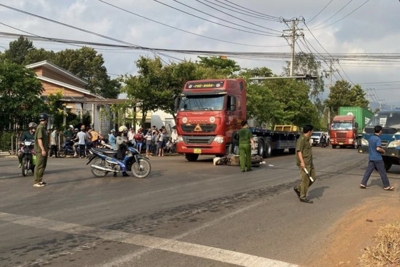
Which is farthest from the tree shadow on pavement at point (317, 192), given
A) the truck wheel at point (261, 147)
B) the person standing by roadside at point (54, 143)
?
the person standing by roadside at point (54, 143)

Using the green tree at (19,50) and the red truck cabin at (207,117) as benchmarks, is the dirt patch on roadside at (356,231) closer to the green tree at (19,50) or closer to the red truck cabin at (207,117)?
the red truck cabin at (207,117)

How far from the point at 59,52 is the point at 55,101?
4172 centimetres

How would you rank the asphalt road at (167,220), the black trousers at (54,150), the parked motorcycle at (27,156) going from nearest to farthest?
the asphalt road at (167,220), the parked motorcycle at (27,156), the black trousers at (54,150)

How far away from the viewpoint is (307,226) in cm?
667

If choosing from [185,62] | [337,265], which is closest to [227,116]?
[185,62]

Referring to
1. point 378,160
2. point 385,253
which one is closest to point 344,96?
point 378,160

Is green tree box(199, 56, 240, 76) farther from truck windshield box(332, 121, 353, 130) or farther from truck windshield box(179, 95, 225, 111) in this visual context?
truck windshield box(179, 95, 225, 111)

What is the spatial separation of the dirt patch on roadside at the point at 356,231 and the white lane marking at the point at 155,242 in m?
0.73

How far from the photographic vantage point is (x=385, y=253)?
460 centimetres

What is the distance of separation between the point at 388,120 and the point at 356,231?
1021 centimetres

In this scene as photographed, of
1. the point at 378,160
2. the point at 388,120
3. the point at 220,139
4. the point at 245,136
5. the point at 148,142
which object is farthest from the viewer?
the point at 148,142

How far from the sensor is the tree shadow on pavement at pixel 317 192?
954 cm

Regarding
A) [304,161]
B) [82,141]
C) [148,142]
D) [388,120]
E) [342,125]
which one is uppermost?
[342,125]

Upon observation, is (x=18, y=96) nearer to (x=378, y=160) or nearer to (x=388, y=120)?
(x=388, y=120)
